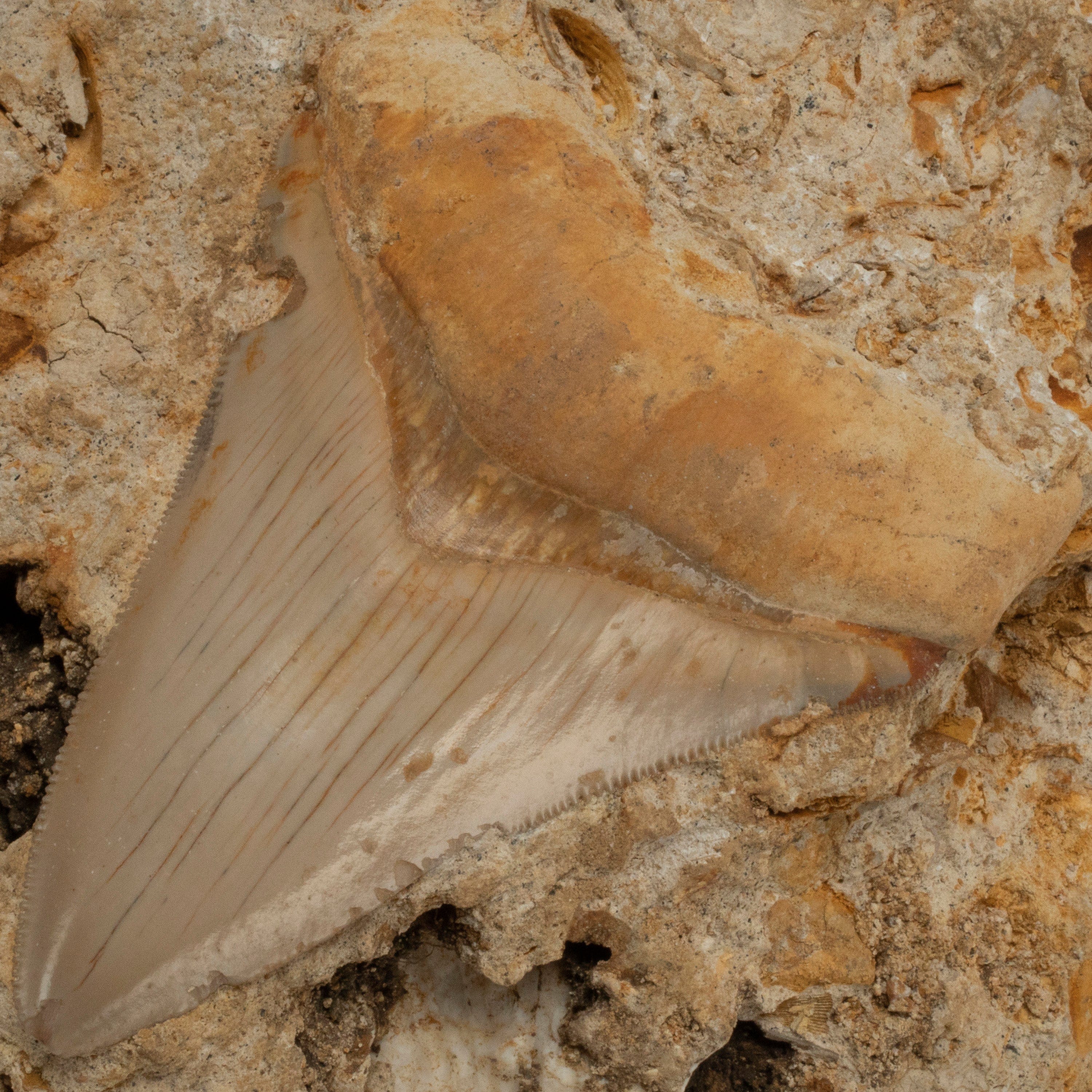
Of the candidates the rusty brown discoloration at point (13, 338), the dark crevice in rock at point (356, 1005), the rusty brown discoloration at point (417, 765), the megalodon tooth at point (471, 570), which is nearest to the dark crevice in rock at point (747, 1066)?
the dark crevice in rock at point (356, 1005)

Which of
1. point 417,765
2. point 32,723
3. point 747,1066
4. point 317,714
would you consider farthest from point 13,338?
point 747,1066

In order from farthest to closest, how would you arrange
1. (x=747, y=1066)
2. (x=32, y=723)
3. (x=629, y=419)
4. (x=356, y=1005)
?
1. (x=747, y=1066)
2. (x=356, y=1005)
3. (x=32, y=723)
4. (x=629, y=419)

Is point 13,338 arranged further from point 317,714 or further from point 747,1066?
point 747,1066

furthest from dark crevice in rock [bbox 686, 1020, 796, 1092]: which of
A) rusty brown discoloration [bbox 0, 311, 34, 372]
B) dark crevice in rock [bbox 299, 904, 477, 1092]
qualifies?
rusty brown discoloration [bbox 0, 311, 34, 372]

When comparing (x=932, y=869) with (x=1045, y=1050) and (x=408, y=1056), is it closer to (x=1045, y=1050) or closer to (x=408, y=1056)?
(x=1045, y=1050)

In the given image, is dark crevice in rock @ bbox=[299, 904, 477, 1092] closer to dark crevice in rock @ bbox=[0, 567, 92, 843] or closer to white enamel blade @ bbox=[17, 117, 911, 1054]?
white enamel blade @ bbox=[17, 117, 911, 1054]

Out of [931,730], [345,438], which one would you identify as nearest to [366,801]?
[345,438]
